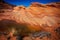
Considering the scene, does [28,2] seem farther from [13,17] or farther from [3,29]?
[3,29]

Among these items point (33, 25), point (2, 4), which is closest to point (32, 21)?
point (33, 25)

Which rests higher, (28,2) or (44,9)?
(28,2)

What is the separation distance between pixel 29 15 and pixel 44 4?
433 mm

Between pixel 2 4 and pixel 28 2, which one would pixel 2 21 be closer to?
pixel 2 4

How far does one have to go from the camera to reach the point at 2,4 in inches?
134

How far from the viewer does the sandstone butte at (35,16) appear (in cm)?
318

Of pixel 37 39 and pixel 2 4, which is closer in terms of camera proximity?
pixel 37 39

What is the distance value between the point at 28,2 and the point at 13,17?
1.64 ft

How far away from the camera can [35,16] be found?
3266 mm

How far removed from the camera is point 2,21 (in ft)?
11.0

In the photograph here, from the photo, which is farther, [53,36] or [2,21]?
[2,21]

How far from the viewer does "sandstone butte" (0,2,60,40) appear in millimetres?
3184

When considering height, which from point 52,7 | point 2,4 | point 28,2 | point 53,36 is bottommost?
point 53,36

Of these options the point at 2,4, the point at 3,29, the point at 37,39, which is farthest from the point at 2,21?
the point at 37,39
